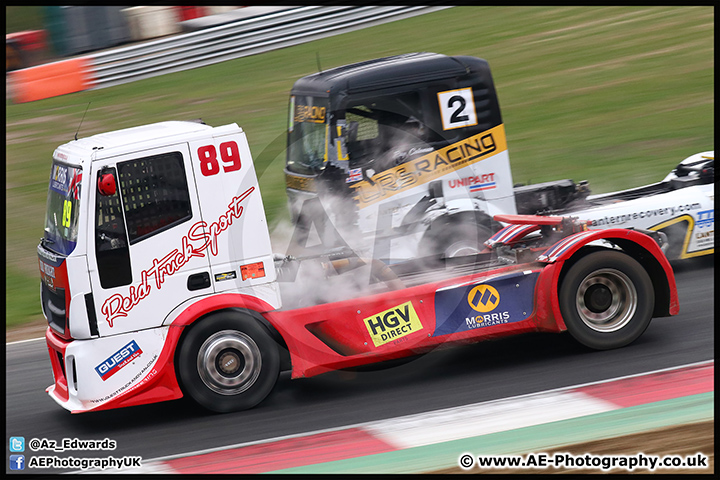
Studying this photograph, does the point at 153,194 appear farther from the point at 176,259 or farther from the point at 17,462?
the point at 17,462

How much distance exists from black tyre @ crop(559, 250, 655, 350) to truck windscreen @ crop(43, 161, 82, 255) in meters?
3.93

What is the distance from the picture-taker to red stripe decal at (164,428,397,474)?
5.38 m

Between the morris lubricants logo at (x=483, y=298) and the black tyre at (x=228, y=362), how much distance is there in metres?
1.64

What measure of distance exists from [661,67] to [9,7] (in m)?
17.1

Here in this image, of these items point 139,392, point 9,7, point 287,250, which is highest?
point 9,7

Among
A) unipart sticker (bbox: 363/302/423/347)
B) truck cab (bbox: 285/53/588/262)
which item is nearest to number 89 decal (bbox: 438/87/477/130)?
truck cab (bbox: 285/53/588/262)

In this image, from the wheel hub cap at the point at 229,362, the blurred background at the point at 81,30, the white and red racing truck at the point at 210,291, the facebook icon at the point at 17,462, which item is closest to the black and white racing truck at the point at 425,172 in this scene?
the white and red racing truck at the point at 210,291

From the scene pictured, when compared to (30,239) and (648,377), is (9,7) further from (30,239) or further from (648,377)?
(648,377)

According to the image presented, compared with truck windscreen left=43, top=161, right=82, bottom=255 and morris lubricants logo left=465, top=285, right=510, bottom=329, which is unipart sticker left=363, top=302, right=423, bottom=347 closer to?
morris lubricants logo left=465, top=285, right=510, bottom=329

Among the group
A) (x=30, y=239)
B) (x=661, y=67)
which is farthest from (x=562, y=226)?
(x=661, y=67)

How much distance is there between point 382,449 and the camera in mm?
5418

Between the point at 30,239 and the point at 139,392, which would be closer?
the point at 139,392

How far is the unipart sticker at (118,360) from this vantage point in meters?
5.93

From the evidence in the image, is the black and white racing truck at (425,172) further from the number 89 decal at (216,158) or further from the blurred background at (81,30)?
the blurred background at (81,30)
